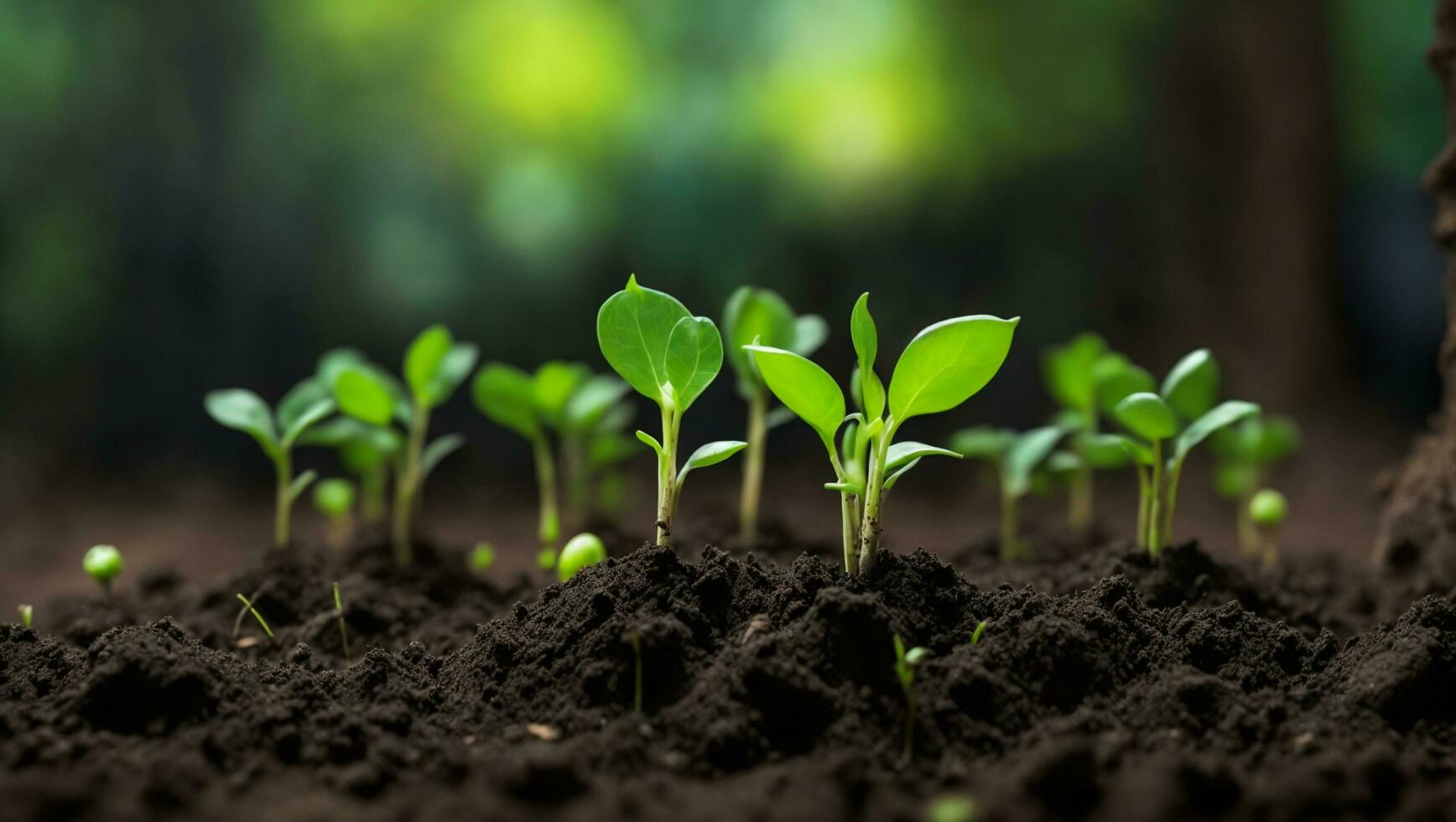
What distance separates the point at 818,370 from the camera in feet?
3.41

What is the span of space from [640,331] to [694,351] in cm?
7

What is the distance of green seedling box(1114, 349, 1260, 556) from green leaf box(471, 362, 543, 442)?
1.00m

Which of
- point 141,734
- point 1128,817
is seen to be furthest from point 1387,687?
point 141,734

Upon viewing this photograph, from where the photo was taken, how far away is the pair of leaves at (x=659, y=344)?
3.80 feet

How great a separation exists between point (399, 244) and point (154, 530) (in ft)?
3.76

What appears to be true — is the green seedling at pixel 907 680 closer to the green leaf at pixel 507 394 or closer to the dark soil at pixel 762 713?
the dark soil at pixel 762 713

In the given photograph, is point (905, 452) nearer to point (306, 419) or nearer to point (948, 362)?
point (948, 362)

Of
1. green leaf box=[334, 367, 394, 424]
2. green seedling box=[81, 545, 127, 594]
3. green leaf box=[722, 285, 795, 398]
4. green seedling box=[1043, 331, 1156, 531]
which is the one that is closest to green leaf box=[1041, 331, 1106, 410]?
green seedling box=[1043, 331, 1156, 531]

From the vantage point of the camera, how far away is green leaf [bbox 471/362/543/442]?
6.16 feet

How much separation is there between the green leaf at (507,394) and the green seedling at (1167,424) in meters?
1.00

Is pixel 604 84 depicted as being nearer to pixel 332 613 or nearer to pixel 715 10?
pixel 715 10

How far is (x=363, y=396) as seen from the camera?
1.68m

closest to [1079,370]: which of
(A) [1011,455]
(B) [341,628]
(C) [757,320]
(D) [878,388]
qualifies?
(A) [1011,455]

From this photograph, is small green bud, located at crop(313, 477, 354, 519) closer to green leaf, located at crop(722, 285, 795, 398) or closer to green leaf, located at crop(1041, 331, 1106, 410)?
green leaf, located at crop(722, 285, 795, 398)
